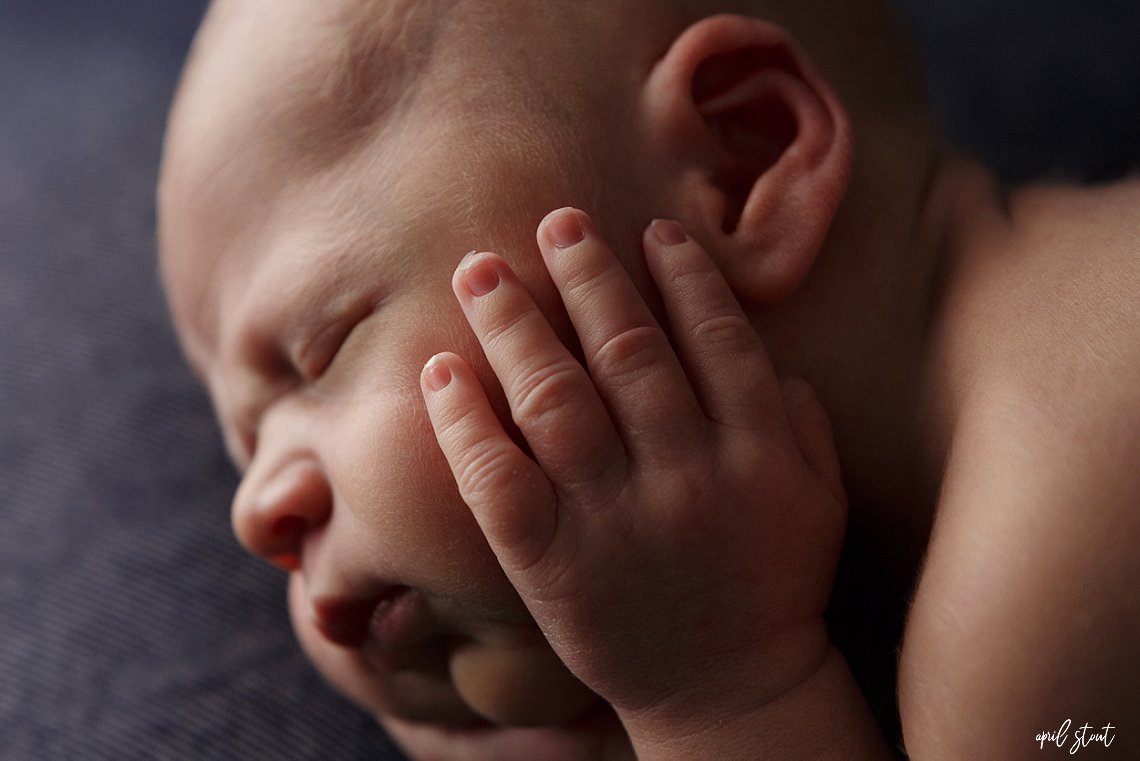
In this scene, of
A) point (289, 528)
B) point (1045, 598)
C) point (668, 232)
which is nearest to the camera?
point (1045, 598)

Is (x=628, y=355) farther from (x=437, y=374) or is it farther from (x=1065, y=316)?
(x=1065, y=316)

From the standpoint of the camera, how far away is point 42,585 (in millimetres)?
1208

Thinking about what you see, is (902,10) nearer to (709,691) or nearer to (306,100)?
(306,100)

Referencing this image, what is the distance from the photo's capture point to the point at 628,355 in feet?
2.60

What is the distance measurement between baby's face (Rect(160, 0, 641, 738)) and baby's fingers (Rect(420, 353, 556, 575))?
39mm

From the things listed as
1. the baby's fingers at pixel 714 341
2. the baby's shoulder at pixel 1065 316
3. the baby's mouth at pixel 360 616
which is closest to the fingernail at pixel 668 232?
the baby's fingers at pixel 714 341

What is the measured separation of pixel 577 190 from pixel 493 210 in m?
0.07

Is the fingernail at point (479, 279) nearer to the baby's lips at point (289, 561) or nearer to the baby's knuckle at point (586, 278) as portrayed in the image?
the baby's knuckle at point (586, 278)

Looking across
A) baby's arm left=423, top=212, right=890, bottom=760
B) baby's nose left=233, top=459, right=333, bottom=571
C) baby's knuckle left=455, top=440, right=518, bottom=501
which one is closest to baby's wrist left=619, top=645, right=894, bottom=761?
baby's arm left=423, top=212, right=890, bottom=760

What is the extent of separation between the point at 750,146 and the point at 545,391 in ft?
1.02

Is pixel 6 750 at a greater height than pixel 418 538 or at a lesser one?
lesser

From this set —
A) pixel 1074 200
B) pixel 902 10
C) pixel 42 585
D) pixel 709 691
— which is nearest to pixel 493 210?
pixel 709 691

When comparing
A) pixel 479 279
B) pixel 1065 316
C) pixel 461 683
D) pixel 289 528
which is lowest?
pixel 461 683

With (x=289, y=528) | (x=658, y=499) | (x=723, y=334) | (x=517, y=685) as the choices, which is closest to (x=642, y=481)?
(x=658, y=499)
